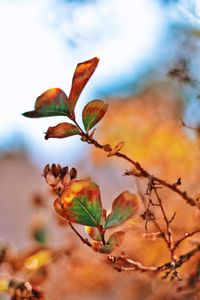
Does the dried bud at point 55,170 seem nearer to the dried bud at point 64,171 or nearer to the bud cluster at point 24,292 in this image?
the dried bud at point 64,171

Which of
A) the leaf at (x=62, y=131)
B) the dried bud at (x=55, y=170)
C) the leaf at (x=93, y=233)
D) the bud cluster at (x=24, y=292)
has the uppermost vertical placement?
the leaf at (x=62, y=131)

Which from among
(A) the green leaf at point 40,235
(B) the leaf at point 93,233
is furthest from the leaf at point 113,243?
(A) the green leaf at point 40,235

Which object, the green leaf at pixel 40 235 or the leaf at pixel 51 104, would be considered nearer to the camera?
the leaf at pixel 51 104

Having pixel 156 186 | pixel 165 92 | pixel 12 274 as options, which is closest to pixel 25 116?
pixel 156 186

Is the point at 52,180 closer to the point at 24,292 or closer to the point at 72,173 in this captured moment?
the point at 72,173

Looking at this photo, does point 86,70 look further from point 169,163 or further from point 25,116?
point 169,163

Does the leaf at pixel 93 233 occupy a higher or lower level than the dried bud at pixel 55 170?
lower
